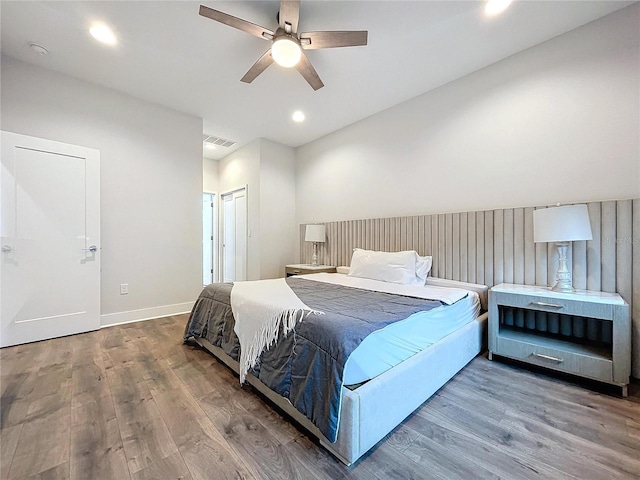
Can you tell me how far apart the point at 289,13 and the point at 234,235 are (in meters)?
4.42

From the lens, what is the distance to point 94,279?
3172 mm

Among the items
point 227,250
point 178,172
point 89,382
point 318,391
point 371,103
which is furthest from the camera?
point 227,250

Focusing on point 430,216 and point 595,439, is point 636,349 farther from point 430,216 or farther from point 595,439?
point 430,216

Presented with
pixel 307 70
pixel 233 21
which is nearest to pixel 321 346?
pixel 233 21

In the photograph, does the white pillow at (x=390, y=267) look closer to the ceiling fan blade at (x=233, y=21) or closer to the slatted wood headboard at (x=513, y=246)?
the slatted wood headboard at (x=513, y=246)

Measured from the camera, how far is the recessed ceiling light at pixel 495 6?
2.09m

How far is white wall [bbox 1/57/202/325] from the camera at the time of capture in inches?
117

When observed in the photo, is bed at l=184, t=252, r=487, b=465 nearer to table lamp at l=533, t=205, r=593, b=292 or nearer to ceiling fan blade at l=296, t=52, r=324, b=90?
table lamp at l=533, t=205, r=593, b=292

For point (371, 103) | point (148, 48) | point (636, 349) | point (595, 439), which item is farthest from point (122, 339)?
point (636, 349)

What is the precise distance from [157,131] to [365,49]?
118 inches

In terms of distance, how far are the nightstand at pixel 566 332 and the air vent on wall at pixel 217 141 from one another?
4921 millimetres


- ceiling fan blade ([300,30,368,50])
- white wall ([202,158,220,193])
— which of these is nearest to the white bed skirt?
ceiling fan blade ([300,30,368,50])

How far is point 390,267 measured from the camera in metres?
3.11

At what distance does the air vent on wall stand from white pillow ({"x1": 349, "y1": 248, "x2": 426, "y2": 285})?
11.7ft
